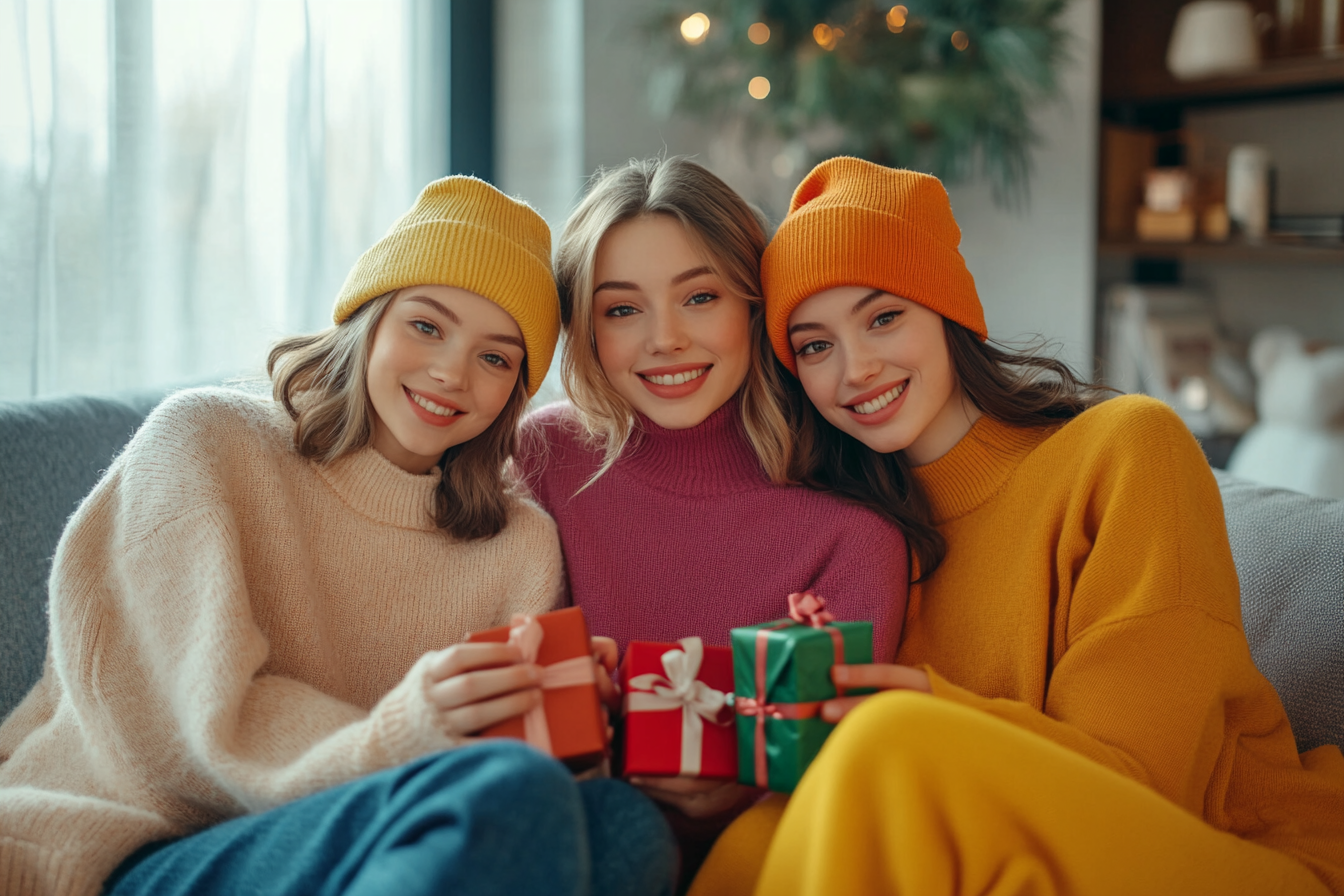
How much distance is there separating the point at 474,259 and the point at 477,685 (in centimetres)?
56

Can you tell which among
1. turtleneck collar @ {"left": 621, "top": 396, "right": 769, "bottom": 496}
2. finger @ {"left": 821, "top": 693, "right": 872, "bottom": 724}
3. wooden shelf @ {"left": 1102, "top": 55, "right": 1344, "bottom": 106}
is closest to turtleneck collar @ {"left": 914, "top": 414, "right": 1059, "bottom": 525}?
turtleneck collar @ {"left": 621, "top": 396, "right": 769, "bottom": 496}

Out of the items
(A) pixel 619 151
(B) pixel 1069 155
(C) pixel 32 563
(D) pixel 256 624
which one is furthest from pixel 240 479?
(B) pixel 1069 155

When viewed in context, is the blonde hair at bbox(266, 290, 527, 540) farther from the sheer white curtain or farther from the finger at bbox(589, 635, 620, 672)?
the sheer white curtain

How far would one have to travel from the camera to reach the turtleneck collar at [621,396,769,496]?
56.5 inches

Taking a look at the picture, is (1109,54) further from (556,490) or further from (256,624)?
(256,624)

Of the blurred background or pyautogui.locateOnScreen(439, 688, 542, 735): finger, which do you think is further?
the blurred background

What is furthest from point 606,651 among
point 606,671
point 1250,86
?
point 1250,86

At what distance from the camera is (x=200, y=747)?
1.04 metres

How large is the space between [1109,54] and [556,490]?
2855 millimetres

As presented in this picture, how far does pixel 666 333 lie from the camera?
134 centimetres

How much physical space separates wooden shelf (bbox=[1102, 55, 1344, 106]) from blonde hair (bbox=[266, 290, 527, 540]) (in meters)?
2.70

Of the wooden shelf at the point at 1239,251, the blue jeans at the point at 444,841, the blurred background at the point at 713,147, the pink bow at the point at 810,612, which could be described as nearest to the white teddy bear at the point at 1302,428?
the blurred background at the point at 713,147

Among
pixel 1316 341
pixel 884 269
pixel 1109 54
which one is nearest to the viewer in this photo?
pixel 884 269

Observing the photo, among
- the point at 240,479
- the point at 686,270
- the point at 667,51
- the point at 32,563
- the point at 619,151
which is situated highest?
the point at 667,51
